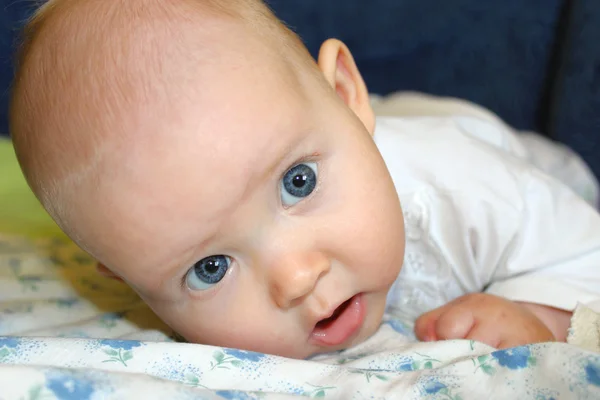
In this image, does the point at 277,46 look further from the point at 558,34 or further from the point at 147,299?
the point at 558,34

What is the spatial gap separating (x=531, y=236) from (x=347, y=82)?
1.30 ft

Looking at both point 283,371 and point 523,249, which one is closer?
point 283,371

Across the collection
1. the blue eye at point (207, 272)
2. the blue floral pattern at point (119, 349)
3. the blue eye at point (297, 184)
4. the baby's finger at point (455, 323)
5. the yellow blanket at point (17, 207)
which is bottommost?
the baby's finger at point (455, 323)

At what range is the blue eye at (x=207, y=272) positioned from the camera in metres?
0.84

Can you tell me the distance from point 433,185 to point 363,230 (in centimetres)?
32

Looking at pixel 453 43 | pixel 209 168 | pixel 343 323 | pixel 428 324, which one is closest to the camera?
pixel 209 168

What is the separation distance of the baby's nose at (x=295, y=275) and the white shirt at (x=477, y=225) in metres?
0.35

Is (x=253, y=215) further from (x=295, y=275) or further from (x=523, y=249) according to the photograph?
(x=523, y=249)

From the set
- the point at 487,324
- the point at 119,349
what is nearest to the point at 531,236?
the point at 487,324

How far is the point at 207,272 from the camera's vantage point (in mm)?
850

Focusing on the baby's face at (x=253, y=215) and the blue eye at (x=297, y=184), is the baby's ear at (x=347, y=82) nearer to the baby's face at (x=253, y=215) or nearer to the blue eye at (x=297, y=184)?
the baby's face at (x=253, y=215)

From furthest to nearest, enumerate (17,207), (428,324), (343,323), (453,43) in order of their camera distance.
Result: (453,43) → (17,207) → (428,324) → (343,323)

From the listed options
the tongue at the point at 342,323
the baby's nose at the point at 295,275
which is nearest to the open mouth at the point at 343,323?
the tongue at the point at 342,323

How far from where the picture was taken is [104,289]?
1181 millimetres
